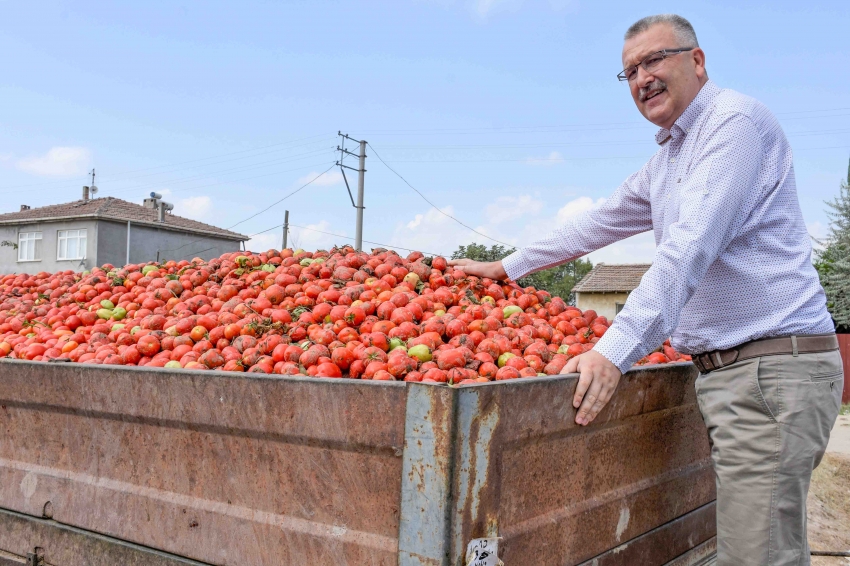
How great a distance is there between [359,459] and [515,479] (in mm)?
457

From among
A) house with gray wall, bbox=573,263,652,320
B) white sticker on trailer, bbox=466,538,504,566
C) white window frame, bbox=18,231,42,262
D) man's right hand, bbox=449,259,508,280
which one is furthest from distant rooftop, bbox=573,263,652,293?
white sticker on trailer, bbox=466,538,504,566

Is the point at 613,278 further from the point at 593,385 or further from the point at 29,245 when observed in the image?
the point at 593,385

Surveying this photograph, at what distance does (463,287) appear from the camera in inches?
155

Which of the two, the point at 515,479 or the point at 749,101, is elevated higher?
the point at 749,101

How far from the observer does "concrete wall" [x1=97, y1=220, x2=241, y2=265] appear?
3244 cm

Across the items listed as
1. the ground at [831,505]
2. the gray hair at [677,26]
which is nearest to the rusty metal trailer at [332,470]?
the gray hair at [677,26]

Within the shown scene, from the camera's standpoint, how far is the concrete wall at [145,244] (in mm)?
32438

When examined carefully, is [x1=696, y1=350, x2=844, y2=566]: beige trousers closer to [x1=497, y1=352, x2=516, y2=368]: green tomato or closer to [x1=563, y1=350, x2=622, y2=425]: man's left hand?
[x1=563, y1=350, x2=622, y2=425]: man's left hand

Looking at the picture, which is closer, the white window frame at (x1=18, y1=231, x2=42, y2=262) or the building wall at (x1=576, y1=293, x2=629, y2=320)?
the building wall at (x1=576, y1=293, x2=629, y2=320)

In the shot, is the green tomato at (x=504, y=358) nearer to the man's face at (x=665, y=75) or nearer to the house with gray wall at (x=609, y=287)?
the man's face at (x=665, y=75)

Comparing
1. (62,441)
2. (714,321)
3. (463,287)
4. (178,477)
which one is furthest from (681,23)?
(62,441)

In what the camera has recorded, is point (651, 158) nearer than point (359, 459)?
No

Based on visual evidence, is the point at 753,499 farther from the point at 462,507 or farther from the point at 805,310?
the point at 462,507

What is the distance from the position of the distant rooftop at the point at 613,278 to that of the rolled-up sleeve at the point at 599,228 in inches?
1172
